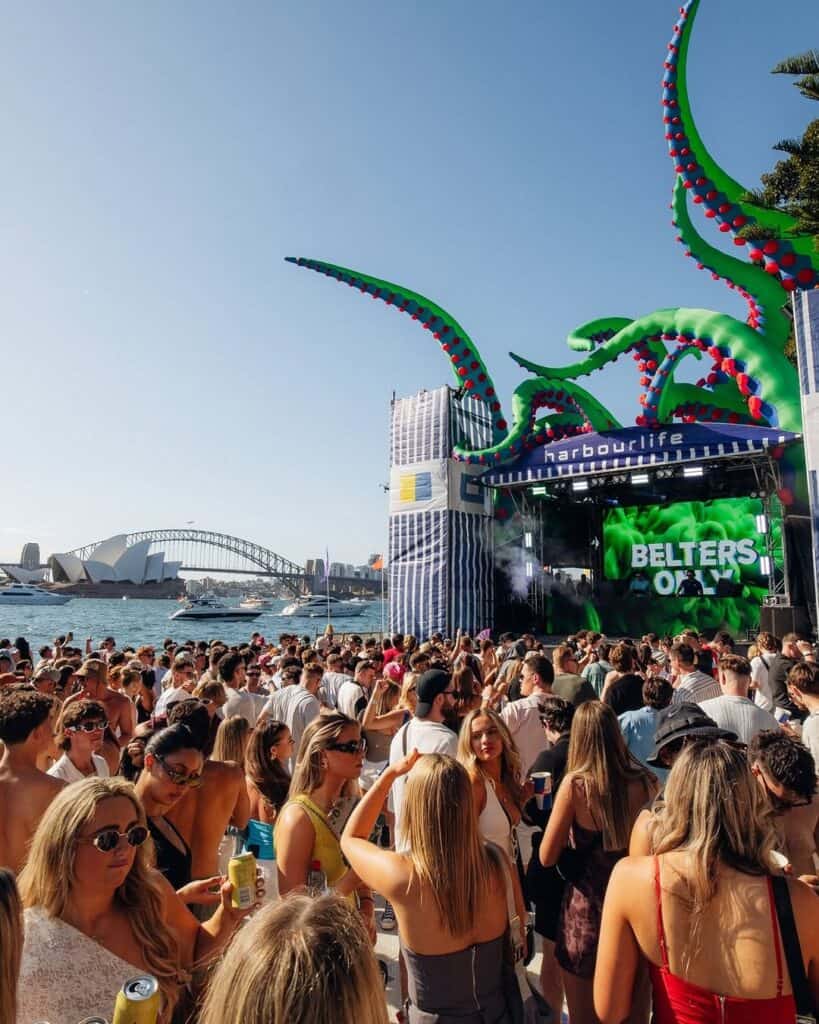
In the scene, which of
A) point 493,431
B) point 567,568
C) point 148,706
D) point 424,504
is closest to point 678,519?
point 567,568

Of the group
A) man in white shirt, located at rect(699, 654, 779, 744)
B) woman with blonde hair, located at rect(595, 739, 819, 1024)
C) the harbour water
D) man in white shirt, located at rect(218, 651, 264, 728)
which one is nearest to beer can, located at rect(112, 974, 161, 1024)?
woman with blonde hair, located at rect(595, 739, 819, 1024)

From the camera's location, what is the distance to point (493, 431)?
1928cm

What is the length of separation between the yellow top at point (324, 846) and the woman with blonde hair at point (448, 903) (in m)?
0.61

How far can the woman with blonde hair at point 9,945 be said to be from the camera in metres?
1.33

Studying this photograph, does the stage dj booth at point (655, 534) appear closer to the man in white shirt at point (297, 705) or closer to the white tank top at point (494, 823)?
the man in white shirt at point (297, 705)

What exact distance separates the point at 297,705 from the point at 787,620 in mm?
11757

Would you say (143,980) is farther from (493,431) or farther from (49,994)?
(493,431)

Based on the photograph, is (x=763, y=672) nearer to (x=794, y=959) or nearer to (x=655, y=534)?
(x=794, y=959)

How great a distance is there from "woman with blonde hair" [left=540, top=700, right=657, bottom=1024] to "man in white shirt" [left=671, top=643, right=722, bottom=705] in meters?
2.71

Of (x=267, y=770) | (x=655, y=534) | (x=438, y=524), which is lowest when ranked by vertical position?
(x=267, y=770)

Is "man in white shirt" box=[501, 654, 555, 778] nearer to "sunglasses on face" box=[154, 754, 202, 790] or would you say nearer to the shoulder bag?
"sunglasses on face" box=[154, 754, 202, 790]

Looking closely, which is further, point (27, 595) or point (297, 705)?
point (27, 595)

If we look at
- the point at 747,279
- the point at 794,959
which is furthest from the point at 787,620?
the point at 794,959

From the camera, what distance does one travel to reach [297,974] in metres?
1.05
